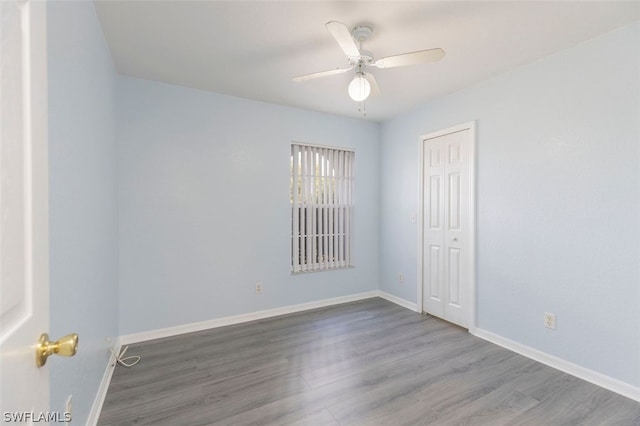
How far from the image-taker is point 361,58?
213cm

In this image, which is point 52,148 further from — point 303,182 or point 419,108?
point 419,108

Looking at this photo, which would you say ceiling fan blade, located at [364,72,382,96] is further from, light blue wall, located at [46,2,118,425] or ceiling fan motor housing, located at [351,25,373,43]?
light blue wall, located at [46,2,118,425]

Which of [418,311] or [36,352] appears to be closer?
[36,352]

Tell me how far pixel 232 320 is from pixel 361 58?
2969 millimetres

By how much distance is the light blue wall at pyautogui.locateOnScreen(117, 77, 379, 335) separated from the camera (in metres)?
2.88

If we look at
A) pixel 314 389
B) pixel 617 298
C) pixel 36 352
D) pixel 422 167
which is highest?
pixel 422 167

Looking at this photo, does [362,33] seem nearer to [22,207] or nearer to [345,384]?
[22,207]

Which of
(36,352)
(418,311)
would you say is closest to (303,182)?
(418,311)

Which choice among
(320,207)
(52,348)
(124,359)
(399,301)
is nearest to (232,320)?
(124,359)

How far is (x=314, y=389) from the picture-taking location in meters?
2.13

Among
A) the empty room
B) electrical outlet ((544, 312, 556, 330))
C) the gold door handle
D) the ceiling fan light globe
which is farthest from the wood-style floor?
the ceiling fan light globe

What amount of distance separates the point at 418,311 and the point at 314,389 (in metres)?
2.05

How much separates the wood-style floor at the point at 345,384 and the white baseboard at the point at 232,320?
0.32 feet

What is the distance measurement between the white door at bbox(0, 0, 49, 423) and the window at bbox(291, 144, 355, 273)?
121 inches
